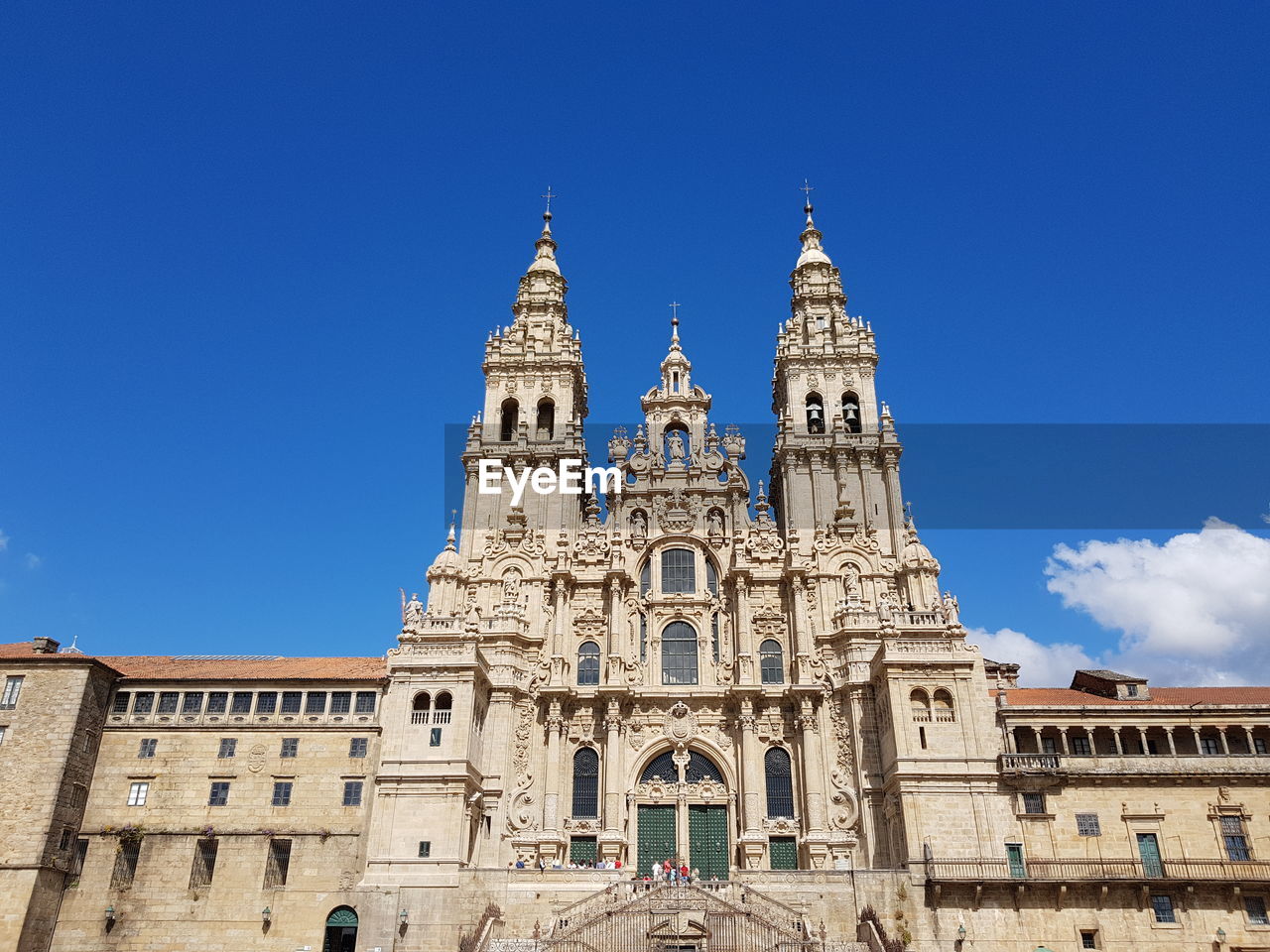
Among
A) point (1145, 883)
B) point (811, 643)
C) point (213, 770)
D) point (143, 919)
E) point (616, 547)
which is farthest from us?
point (616, 547)

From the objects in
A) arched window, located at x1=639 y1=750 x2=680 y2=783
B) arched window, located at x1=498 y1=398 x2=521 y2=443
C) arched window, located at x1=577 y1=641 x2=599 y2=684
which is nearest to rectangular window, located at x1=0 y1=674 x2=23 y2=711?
arched window, located at x1=577 y1=641 x2=599 y2=684

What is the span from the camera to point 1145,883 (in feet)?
124

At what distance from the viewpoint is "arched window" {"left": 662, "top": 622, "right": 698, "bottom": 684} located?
5075 cm

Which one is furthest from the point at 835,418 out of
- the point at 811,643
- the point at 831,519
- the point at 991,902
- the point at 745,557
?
the point at 991,902

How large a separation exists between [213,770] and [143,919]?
6.16 metres

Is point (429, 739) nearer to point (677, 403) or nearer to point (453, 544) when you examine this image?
point (453, 544)

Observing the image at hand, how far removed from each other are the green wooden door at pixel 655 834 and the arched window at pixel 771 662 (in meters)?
7.89

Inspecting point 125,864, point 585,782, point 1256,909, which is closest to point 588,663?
point 585,782

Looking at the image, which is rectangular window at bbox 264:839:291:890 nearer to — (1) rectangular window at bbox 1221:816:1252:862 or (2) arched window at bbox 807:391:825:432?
(2) arched window at bbox 807:391:825:432

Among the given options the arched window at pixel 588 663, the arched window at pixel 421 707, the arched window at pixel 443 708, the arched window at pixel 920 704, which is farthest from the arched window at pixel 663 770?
the arched window at pixel 920 704

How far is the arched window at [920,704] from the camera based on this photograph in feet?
141

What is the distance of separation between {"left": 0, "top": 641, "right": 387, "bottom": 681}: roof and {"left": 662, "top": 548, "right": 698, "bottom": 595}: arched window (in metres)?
15.1

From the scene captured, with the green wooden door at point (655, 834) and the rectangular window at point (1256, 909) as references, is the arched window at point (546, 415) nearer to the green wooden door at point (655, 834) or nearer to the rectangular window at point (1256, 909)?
the green wooden door at point (655, 834)

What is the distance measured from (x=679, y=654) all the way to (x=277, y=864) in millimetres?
20742
